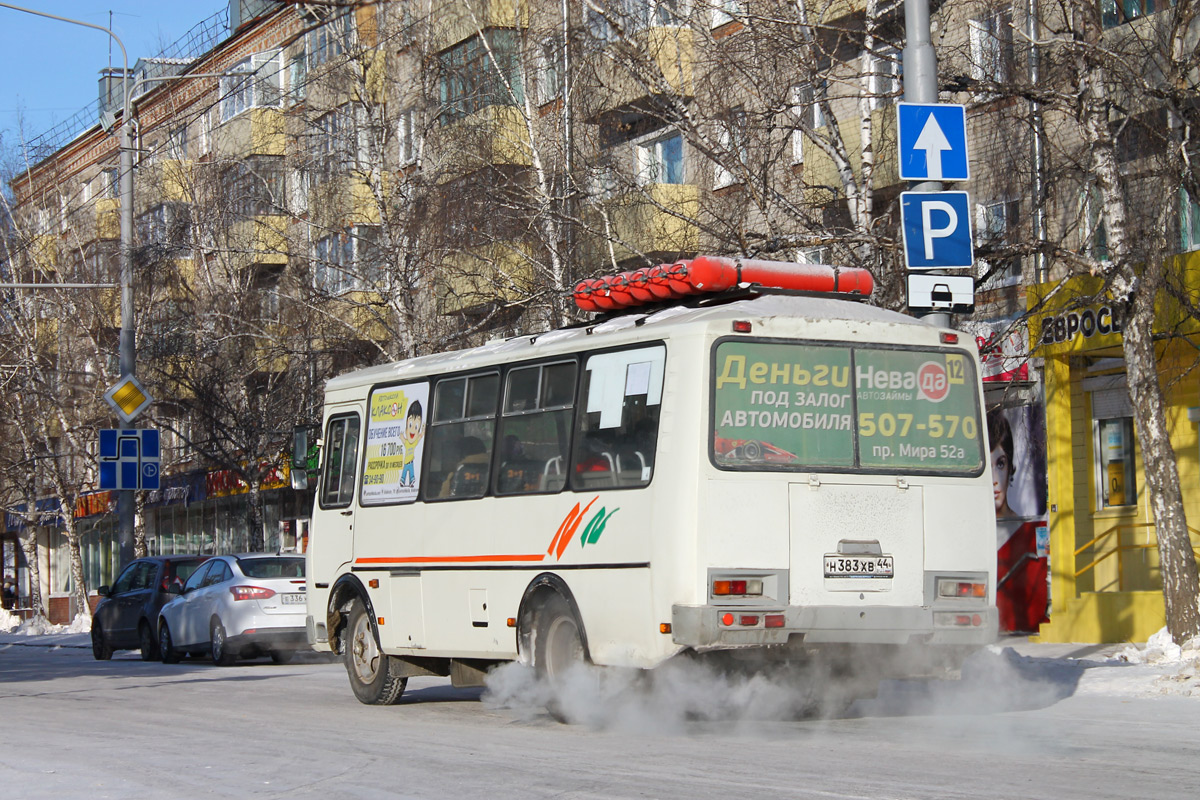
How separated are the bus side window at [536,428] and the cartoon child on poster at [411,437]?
1407mm

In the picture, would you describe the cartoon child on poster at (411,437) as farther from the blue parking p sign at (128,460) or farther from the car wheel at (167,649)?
the blue parking p sign at (128,460)

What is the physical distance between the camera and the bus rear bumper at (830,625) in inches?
397

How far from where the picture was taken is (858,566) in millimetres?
10656

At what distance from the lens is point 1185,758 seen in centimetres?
934

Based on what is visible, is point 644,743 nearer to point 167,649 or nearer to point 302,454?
point 302,454

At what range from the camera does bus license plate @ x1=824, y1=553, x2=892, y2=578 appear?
416 inches

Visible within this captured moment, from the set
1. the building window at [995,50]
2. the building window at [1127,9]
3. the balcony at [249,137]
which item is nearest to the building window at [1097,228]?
the building window at [1127,9]

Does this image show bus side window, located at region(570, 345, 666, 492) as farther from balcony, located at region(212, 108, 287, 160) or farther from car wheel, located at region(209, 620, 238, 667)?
balcony, located at region(212, 108, 287, 160)

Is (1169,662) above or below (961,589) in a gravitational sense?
below

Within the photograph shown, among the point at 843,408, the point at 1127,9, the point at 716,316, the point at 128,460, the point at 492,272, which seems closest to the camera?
the point at 716,316

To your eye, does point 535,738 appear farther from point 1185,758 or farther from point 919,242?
point 919,242

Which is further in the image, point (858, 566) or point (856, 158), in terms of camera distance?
point (856, 158)

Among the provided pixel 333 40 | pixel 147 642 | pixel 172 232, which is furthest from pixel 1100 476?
pixel 172 232

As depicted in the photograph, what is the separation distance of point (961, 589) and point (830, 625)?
1.12 meters
